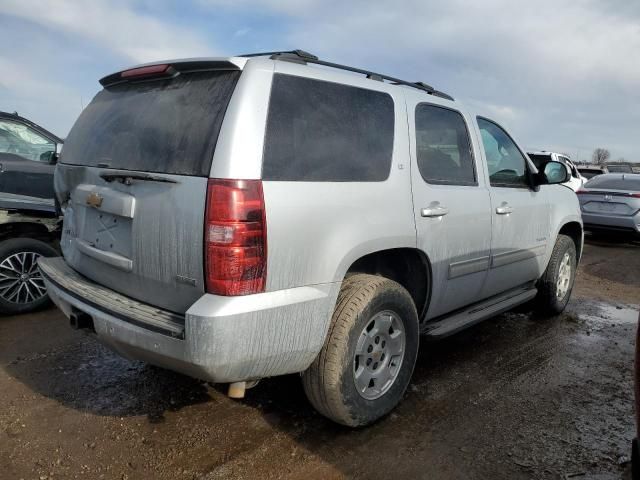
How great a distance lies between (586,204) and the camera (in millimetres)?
10539

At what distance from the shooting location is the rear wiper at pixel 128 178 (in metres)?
2.32

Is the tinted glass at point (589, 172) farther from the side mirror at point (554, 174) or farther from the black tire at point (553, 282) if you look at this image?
the side mirror at point (554, 174)

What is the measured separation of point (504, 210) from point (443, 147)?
2.63 ft

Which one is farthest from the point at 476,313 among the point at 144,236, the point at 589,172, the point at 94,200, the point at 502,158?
the point at 589,172

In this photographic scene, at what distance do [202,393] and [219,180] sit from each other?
1.75m

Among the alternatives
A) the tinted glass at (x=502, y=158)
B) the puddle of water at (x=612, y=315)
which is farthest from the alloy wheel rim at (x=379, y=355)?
the puddle of water at (x=612, y=315)

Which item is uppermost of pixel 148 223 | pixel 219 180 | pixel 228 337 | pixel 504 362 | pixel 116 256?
pixel 219 180

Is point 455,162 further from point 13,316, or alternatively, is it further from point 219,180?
point 13,316

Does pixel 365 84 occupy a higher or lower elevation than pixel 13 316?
higher

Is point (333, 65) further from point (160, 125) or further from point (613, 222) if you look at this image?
point (613, 222)

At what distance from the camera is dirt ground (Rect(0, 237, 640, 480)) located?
2.54m

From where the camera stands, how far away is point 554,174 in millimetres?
4316

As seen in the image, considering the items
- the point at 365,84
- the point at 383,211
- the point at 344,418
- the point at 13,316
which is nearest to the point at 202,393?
the point at 344,418

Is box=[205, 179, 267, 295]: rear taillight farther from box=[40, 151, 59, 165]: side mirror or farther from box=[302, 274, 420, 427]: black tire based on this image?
box=[40, 151, 59, 165]: side mirror
